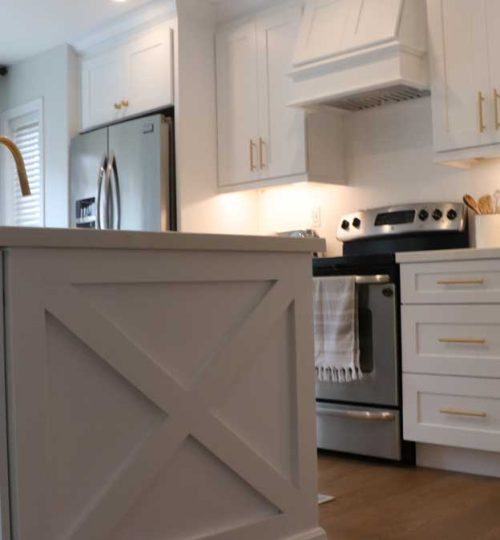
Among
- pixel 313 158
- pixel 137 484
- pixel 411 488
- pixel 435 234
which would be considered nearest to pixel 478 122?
pixel 435 234

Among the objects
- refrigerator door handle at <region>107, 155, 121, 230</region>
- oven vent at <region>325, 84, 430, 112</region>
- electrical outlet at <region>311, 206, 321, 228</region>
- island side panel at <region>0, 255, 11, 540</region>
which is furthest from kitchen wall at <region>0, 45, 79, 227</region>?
island side panel at <region>0, 255, 11, 540</region>

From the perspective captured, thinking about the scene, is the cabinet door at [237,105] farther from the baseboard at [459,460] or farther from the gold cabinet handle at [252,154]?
the baseboard at [459,460]

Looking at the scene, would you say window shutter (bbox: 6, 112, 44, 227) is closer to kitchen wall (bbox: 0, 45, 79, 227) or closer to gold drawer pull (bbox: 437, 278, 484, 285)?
kitchen wall (bbox: 0, 45, 79, 227)

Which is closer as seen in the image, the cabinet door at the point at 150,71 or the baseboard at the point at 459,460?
the baseboard at the point at 459,460

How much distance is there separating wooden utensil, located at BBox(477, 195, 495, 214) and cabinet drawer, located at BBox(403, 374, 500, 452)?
2.63ft


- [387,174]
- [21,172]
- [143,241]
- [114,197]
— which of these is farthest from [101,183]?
[143,241]

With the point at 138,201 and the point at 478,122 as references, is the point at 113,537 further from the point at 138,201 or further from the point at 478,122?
the point at 138,201

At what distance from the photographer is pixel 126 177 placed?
4637 millimetres

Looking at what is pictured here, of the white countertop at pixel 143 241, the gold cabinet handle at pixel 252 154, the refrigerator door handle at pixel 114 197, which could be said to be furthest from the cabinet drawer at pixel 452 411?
the refrigerator door handle at pixel 114 197

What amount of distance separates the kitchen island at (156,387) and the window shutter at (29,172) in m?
3.68

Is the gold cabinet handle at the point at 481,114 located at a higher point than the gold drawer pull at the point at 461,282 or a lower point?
higher

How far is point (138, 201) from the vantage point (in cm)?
455

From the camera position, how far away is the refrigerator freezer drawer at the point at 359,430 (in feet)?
11.4

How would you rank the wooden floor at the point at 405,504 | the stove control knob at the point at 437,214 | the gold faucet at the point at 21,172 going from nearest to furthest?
the gold faucet at the point at 21,172 < the wooden floor at the point at 405,504 < the stove control knob at the point at 437,214
